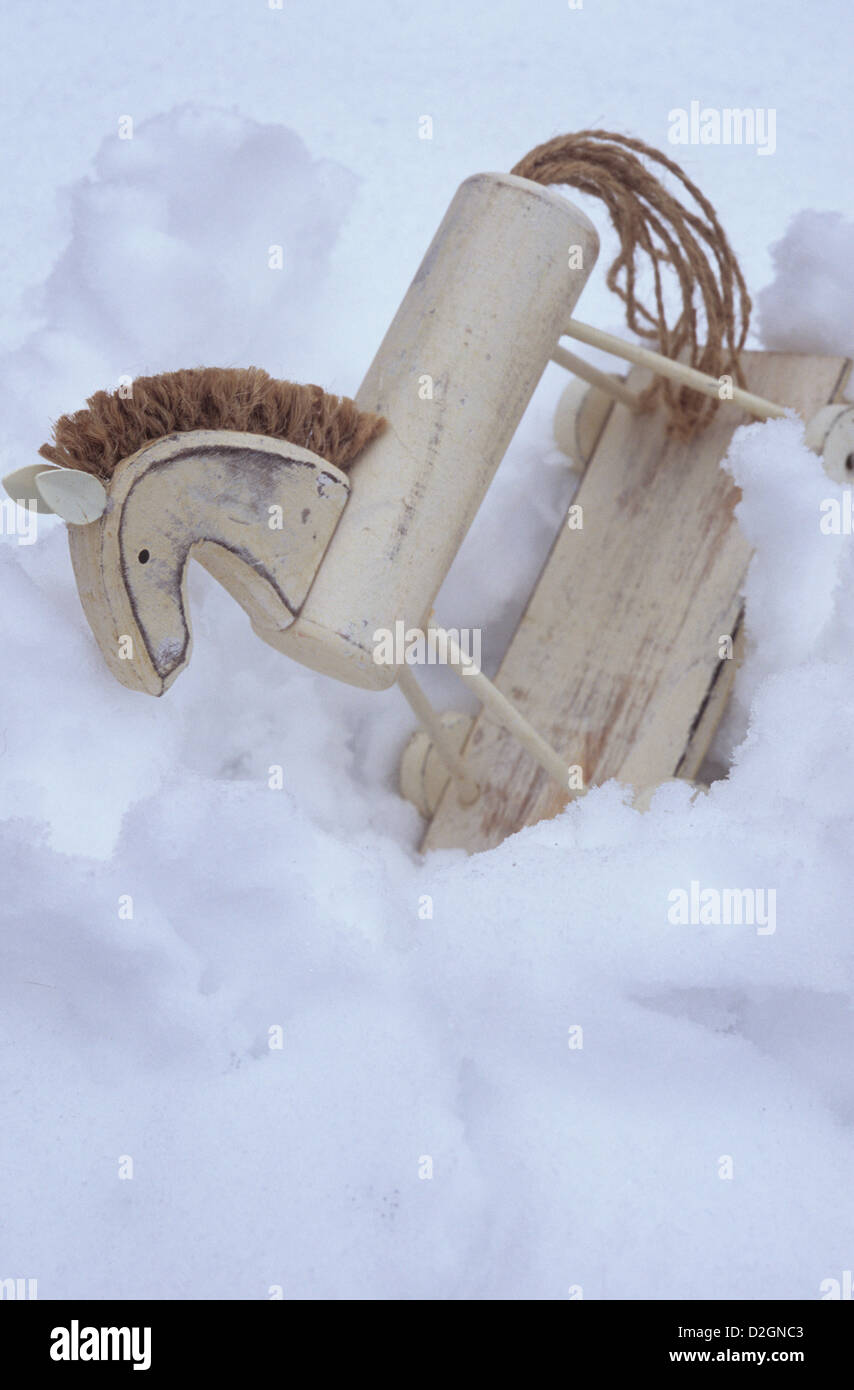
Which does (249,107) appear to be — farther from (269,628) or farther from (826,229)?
(269,628)

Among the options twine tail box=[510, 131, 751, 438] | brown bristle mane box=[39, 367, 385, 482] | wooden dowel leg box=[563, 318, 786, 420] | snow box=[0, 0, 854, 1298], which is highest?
twine tail box=[510, 131, 751, 438]

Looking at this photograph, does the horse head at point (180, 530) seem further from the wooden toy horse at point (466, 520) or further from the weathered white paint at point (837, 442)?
the weathered white paint at point (837, 442)

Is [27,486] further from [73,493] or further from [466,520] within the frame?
[466,520]

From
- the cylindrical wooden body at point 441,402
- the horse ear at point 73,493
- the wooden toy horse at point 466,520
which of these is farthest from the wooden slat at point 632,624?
the horse ear at point 73,493

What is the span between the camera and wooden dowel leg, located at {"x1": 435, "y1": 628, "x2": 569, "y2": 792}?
0.79m

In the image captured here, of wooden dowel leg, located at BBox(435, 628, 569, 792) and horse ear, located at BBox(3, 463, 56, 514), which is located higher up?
horse ear, located at BBox(3, 463, 56, 514)

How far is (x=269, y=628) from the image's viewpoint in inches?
28.3

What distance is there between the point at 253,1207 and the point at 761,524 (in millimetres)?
495

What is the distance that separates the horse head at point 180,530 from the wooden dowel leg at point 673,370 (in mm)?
232

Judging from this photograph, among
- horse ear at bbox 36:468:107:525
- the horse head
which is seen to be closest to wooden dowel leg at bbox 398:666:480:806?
the horse head

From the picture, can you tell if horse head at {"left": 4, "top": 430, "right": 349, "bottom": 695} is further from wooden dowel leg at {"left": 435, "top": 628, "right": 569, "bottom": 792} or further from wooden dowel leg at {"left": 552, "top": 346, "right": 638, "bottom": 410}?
wooden dowel leg at {"left": 552, "top": 346, "right": 638, "bottom": 410}

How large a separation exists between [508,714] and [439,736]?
7 centimetres

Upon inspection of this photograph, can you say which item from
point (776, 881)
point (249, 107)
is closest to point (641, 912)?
point (776, 881)

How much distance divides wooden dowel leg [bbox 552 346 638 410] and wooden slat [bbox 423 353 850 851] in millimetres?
26
